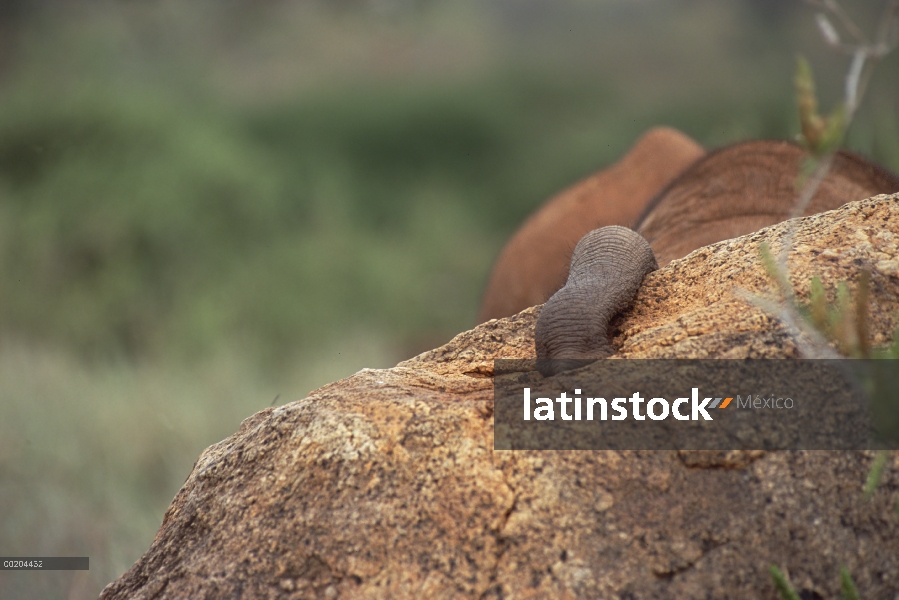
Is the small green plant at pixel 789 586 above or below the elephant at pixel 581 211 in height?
below

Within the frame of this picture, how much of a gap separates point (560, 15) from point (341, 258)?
4906 mm

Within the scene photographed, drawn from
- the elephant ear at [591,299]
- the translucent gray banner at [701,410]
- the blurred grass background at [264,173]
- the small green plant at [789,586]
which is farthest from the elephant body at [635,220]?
the blurred grass background at [264,173]

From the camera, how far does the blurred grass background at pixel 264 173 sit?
25.9 feet

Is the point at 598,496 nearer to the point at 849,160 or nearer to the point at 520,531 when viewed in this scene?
the point at 520,531

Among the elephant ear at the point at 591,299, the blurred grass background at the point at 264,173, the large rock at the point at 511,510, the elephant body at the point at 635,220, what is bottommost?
the large rock at the point at 511,510

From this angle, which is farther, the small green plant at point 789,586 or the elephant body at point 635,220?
the elephant body at point 635,220

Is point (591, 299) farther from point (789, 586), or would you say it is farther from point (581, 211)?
point (581, 211)

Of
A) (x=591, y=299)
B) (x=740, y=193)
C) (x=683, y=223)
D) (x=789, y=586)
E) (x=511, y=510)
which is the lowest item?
(x=789, y=586)

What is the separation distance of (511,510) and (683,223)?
88.4 inches

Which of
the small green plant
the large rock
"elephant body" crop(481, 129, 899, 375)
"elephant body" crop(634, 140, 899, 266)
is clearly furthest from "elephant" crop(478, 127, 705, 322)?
the small green plant

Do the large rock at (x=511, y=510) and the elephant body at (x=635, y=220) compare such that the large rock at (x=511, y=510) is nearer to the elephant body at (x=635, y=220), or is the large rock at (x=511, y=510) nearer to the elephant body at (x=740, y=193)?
the elephant body at (x=635, y=220)

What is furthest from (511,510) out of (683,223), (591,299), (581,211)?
(581,211)

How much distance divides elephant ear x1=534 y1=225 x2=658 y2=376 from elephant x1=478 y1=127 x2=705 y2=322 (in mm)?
2726

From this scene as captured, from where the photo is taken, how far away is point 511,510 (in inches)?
76.0
